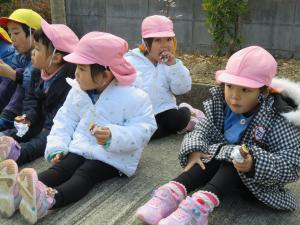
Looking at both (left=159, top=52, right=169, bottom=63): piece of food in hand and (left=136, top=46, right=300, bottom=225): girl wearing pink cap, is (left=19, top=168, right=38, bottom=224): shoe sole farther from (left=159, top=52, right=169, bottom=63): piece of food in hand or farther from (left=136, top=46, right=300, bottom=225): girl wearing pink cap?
(left=159, top=52, right=169, bottom=63): piece of food in hand

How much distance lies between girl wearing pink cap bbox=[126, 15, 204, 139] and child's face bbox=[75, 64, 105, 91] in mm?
870

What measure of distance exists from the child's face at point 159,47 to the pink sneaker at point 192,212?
→ 171cm

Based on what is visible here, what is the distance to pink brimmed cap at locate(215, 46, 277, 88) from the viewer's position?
86.5 inches

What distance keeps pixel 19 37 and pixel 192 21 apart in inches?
132

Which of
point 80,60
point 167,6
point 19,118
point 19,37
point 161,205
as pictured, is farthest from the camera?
point 167,6

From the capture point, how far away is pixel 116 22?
7121 mm

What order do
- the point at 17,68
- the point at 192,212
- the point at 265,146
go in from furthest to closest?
1. the point at 17,68
2. the point at 265,146
3. the point at 192,212

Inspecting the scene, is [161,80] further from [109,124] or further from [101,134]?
[101,134]

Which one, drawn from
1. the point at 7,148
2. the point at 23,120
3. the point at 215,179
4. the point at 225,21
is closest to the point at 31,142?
the point at 23,120

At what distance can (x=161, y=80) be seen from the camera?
3.61 meters

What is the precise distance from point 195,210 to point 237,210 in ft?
1.36

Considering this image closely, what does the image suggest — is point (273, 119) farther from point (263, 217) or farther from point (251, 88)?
point (263, 217)

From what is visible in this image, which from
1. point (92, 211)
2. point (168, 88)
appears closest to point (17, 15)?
point (168, 88)

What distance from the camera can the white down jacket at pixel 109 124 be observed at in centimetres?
262
